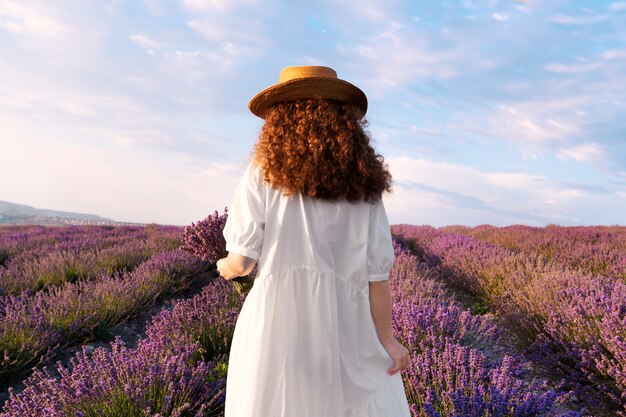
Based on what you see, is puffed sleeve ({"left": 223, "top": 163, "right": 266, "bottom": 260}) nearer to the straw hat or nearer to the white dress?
the white dress

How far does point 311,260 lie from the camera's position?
166cm

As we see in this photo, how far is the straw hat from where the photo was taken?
1673 mm

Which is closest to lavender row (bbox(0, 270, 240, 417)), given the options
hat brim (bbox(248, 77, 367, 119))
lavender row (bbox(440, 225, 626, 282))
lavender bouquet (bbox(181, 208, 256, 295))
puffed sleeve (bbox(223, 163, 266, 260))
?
lavender bouquet (bbox(181, 208, 256, 295))

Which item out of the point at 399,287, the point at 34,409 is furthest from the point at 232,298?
the point at 34,409

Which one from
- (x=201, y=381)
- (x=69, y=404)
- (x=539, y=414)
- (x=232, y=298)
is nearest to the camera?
(x=539, y=414)

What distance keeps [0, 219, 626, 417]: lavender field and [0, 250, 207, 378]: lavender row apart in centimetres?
2

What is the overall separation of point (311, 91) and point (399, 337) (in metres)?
2.05

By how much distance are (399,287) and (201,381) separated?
7.20 feet

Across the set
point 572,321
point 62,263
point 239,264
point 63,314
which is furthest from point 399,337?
point 62,263

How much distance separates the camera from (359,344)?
68.4 inches

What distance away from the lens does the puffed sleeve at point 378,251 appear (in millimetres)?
1697

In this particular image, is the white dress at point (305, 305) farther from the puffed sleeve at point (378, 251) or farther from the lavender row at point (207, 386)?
the lavender row at point (207, 386)

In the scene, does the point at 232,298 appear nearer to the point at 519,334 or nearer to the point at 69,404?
the point at 69,404

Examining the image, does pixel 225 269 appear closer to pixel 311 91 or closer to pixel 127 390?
pixel 311 91
